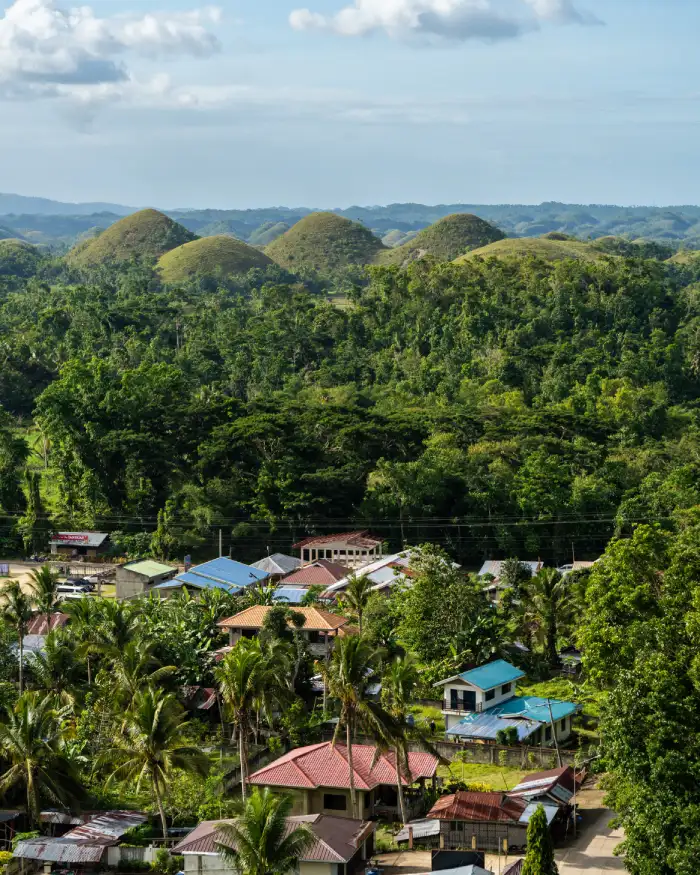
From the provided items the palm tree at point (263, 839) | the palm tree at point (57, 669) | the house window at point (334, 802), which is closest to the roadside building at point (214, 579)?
the palm tree at point (57, 669)

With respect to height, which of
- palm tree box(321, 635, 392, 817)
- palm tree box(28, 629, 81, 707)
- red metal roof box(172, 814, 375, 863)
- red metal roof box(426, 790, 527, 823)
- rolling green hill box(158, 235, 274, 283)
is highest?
rolling green hill box(158, 235, 274, 283)

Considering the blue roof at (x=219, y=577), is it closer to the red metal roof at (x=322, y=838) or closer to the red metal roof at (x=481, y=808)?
the red metal roof at (x=481, y=808)

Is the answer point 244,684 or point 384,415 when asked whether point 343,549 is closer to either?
point 384,415

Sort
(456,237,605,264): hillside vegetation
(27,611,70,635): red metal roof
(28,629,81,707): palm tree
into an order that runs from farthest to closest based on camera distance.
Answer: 1. (456,237,605,264): hillside vegetation
2. (27,611,70,635): red metal roof
3. (28,629,81,707): palm tree

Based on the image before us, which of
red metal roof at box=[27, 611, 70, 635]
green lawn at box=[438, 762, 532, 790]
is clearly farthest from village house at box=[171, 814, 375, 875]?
red metal roof at box=[27, 611, 70, 635]

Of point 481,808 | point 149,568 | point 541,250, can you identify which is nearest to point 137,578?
point 149,568

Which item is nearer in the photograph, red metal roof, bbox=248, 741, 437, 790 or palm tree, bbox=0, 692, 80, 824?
palm tree, bbox=0, 692, 80, 824

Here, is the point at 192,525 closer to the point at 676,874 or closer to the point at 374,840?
the point at 374,840

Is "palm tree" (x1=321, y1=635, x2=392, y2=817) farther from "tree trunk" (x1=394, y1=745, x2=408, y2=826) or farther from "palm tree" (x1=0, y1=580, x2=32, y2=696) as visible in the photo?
"palm tree" (x1=0, y1=580, x2=32, y2=696)
